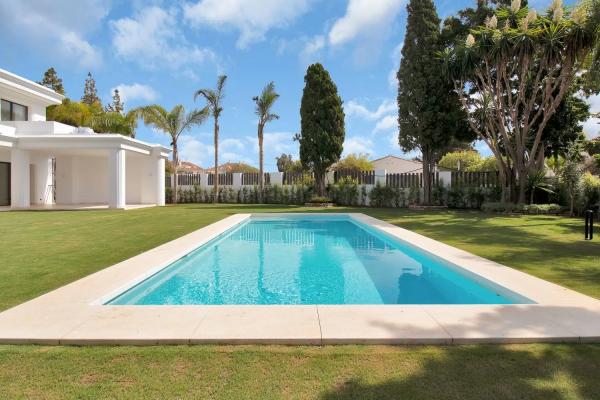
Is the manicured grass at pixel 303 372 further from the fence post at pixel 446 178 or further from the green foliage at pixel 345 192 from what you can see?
the green foliage at pixel 345 192

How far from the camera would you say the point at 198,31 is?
1530cm

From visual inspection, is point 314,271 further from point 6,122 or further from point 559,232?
point 6,122

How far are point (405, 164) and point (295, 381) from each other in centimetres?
5263

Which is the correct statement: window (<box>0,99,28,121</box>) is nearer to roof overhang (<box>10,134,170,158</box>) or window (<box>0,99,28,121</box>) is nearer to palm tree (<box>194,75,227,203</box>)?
roof overhang (<box>10,134,170,158</box>)

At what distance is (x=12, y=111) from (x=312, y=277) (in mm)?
22885

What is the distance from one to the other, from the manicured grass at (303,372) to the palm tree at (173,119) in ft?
79.2

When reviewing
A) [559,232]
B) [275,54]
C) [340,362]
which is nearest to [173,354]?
[340,362]

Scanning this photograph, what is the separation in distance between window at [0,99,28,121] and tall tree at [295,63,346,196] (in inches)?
644

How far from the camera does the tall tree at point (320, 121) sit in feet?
74.7

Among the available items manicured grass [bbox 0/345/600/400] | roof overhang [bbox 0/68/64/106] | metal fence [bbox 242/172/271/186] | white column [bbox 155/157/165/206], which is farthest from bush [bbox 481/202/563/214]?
roof overhang [bbox 0/68/64/106]

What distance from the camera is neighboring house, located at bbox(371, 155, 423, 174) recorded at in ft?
171

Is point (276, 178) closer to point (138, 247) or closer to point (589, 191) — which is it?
point (589, 191)

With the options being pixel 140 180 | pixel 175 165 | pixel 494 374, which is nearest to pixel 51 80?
pixel 140 180

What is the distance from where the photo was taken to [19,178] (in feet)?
62.4
